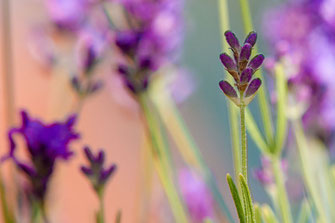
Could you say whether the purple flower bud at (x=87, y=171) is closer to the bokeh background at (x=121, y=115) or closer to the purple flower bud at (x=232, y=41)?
the purple flower bud at (x=232, y=41)

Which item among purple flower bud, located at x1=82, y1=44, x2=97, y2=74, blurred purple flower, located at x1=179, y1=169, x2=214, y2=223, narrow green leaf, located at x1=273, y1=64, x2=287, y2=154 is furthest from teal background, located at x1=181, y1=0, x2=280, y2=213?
narrow green leaf, located at x1=273, y1=64, x2=287, y2=154

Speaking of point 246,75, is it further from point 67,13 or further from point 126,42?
point 67,13

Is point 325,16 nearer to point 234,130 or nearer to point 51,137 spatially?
point 234,130

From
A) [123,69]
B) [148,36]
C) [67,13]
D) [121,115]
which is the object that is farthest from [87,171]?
[121,115]

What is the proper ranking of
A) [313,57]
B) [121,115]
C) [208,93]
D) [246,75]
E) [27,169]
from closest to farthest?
[246,75]
[27,169]
[313,57]
[121,115]
[208,93]

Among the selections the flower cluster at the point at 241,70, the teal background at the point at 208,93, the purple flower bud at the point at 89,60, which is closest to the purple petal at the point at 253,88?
the flower cluster at the point at 241,70

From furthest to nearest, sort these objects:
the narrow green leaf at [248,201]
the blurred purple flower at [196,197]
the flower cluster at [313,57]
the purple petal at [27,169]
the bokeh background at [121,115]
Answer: the bokeh background at [121,115] → the blurred purple flower at [196,197] → the flower cluster at [313,57] → the purple petal at [27,169] → the narrow green leaf at [248,201]
